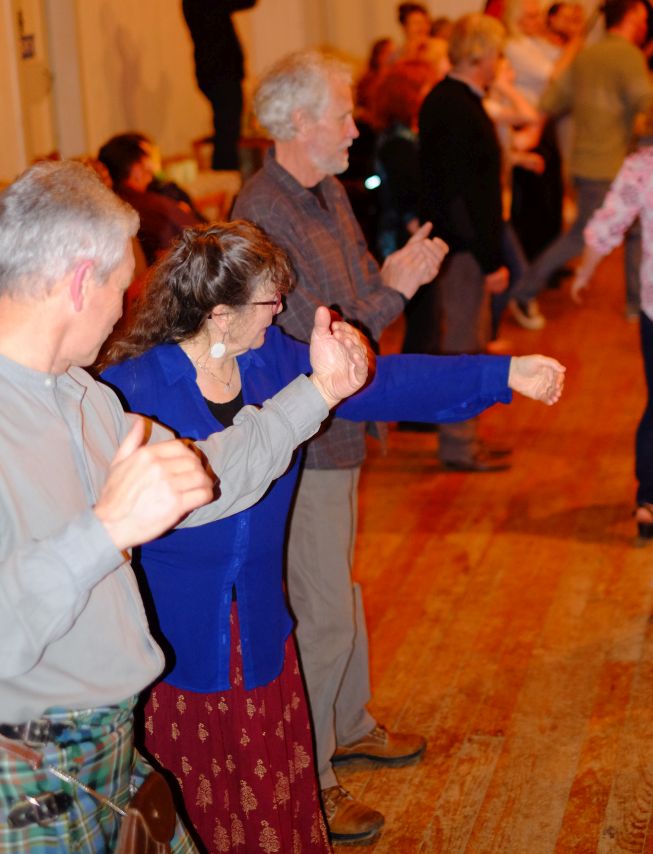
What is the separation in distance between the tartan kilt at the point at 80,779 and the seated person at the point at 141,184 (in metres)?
3.02

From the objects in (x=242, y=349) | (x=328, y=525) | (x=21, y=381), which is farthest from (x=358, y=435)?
(x=21, y=381)

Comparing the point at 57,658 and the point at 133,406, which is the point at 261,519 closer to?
the point at 133,406

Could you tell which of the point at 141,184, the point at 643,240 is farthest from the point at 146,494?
the point at 141,184

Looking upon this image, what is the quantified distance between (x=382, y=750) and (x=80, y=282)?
184cm

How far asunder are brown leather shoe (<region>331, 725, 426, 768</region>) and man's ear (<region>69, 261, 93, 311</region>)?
5.96 ft

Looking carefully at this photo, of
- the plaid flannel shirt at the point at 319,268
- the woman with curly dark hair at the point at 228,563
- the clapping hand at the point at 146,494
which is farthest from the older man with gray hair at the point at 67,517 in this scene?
the plaid flannel shirt at the point at 319,268

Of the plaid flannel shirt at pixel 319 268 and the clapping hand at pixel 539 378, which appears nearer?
the clapping hand at pixel 539 378

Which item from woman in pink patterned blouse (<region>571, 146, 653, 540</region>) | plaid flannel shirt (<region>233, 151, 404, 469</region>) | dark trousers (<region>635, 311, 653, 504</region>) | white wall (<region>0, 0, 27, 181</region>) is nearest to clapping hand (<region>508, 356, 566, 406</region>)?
plaid flannel shirt (<region>233, 151, 404, 469</region>)

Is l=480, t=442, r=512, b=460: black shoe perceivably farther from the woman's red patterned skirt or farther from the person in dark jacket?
the woman's red patterned skirt

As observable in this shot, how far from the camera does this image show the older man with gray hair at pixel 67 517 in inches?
51.4

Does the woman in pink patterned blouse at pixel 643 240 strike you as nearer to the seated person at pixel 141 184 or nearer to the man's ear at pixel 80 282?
the seated person at pixel 141 184

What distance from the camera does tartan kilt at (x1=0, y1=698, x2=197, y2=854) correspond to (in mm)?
1400

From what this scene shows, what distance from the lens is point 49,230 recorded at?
140 centimetres

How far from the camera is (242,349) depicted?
2098 mm
